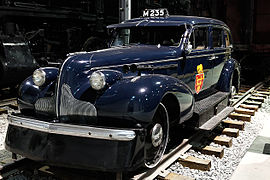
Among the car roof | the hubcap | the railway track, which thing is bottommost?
the railway track

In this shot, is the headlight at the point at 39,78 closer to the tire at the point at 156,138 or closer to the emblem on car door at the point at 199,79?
the tire at the point at 156,138

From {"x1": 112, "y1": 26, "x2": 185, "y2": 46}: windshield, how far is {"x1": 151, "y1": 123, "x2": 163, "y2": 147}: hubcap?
4.69 ft

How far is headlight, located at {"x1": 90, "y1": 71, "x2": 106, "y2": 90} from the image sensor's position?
2.83 m

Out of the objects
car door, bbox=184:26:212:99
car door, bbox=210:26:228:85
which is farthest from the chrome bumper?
car door, bbox=210:26:228:85

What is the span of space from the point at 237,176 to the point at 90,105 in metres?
1.79

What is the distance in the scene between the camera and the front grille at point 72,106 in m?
2.85

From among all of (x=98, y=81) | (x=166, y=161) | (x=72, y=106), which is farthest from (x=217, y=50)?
(x=72, y=106)

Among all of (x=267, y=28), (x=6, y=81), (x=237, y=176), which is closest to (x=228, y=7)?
(x=267, y=28)

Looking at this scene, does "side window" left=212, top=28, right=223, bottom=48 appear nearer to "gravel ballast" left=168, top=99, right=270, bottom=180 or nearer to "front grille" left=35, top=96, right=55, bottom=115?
"gravel ballast" left=168, top=99, right=270, bottom=180

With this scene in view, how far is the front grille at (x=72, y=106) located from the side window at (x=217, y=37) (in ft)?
9.68

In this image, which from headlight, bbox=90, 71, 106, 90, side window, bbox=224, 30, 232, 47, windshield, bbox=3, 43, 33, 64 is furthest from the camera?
windshield, bbox=3, 43, 33, 64

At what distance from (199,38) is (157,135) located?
2014 millimetres

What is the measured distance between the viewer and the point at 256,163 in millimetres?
3654

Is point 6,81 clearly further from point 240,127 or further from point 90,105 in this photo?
point 240,127
